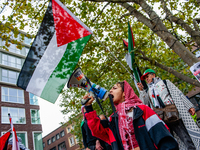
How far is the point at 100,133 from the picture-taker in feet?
8.34

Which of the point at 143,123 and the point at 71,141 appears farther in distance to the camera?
the point at 71,141

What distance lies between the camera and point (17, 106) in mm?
23375

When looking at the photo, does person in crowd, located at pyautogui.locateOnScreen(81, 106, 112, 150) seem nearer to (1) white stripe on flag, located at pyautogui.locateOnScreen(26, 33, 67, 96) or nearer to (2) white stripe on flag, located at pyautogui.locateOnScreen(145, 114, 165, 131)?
(1) white stripe on flag, located at pyautogui.locateOnScreen(26, 33, 67, 96)

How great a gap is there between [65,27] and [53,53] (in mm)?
586

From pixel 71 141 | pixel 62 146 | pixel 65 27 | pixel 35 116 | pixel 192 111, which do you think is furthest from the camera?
pixel 62 146

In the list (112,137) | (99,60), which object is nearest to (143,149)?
(112,137)

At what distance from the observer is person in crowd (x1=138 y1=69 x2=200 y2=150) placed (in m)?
2.89

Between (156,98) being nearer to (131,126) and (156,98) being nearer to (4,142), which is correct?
(131,126)

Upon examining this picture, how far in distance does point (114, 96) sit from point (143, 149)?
87 cm

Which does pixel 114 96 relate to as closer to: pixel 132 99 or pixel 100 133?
pixel 132 99

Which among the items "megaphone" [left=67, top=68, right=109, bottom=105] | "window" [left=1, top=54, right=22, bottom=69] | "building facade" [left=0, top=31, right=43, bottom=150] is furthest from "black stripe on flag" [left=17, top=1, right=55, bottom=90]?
"window" [left=1, top=54, right=22, bottom=69]

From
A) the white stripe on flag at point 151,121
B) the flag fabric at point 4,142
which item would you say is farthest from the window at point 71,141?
the white stripe on flag at point 151,121

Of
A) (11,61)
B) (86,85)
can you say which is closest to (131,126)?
(86,85)

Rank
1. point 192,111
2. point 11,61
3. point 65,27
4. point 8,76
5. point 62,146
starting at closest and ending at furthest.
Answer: point 192,111 < point 65,27 < point 8,76 < point 11,61 < point 62,146
